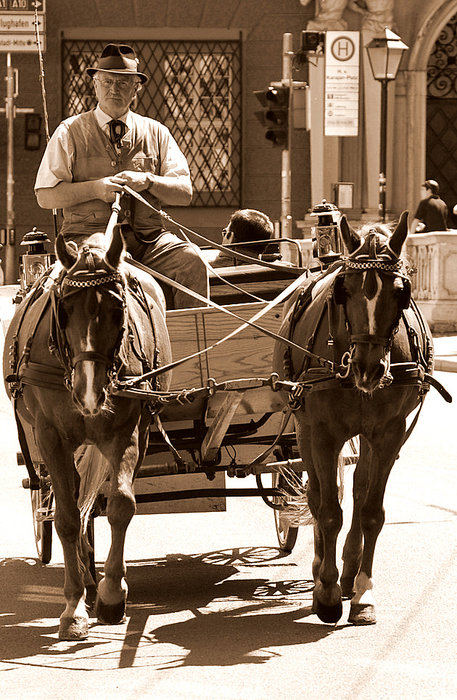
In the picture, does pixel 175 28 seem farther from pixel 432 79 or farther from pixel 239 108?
pixel 432 79

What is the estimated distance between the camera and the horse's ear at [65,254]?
19.9 feet

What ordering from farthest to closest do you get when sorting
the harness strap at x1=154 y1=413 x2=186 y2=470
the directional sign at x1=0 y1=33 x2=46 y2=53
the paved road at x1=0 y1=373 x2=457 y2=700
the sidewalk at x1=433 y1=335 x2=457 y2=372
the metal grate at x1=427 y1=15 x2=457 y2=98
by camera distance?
the metal grate at x1=427 y1=15 x2=457 y2=98, the directional sign at x1=0 y1=33 x2=46 y2=53, the sidewalk at x1=433 y1=335 x2=457 y2=372, the harness strap at x1=154 y1=413 x2=186 y2=470, the paved road at x1=0 y1=373 x2=457 y2=700

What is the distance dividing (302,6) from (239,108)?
2362 millimetres

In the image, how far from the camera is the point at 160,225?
26.0ft

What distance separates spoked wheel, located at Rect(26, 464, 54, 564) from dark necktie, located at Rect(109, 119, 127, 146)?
1739mm

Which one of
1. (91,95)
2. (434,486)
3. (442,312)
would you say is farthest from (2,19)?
(434,486)

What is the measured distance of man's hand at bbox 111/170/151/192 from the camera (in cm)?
739

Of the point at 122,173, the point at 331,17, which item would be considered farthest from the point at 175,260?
the point at 331,17

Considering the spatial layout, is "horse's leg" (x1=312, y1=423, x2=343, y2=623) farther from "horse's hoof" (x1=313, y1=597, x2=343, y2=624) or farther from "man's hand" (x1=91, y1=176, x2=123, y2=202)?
"man's hand" (x1=91, y1=176, x2=123, y2=202)

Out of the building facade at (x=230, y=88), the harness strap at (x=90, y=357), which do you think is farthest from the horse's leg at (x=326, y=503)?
the building facade at (x=230, y=88)

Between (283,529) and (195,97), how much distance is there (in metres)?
20.2

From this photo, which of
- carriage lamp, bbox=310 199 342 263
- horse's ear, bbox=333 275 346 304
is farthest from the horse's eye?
carriage lamp, bbox=310 199 342 263

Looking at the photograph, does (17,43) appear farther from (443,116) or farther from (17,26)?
(443,116)

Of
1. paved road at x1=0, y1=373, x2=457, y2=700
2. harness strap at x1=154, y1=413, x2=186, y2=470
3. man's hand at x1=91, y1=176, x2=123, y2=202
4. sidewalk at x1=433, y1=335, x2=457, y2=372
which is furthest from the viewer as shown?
sidewalk at x1=433, y1=335, x2=457, y2=372
